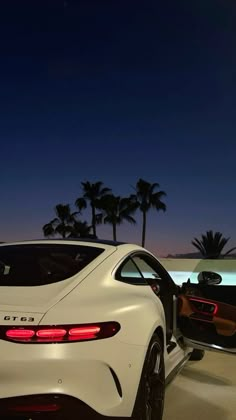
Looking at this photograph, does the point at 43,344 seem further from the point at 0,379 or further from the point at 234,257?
the point at 234,257

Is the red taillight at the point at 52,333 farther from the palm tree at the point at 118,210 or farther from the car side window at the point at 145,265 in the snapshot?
the palm tree at the point at 118,210

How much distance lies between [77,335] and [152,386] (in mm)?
1167

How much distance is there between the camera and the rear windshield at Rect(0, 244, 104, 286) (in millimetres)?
3688

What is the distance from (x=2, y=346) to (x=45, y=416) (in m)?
0.46

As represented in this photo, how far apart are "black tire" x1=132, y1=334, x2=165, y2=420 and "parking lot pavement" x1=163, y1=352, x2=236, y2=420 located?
1.72 ft

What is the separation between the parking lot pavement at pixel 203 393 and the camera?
465cm

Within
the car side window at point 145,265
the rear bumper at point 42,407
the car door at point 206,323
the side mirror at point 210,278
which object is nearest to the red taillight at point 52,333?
the rear bumper at point 42,407

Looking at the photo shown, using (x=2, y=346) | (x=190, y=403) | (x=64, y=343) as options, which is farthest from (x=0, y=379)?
(x=190, y=403)

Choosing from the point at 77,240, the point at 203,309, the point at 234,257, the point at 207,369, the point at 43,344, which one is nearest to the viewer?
the point at 43,344

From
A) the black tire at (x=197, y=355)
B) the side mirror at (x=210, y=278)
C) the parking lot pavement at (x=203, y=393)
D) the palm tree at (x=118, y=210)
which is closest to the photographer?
the parking lot pavement at (x=203, y=393)

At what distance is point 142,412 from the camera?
3605 millimetres

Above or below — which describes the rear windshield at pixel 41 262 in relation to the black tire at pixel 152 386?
above

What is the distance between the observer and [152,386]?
3.96 meters

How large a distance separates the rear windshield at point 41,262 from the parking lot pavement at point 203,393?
160 cm
